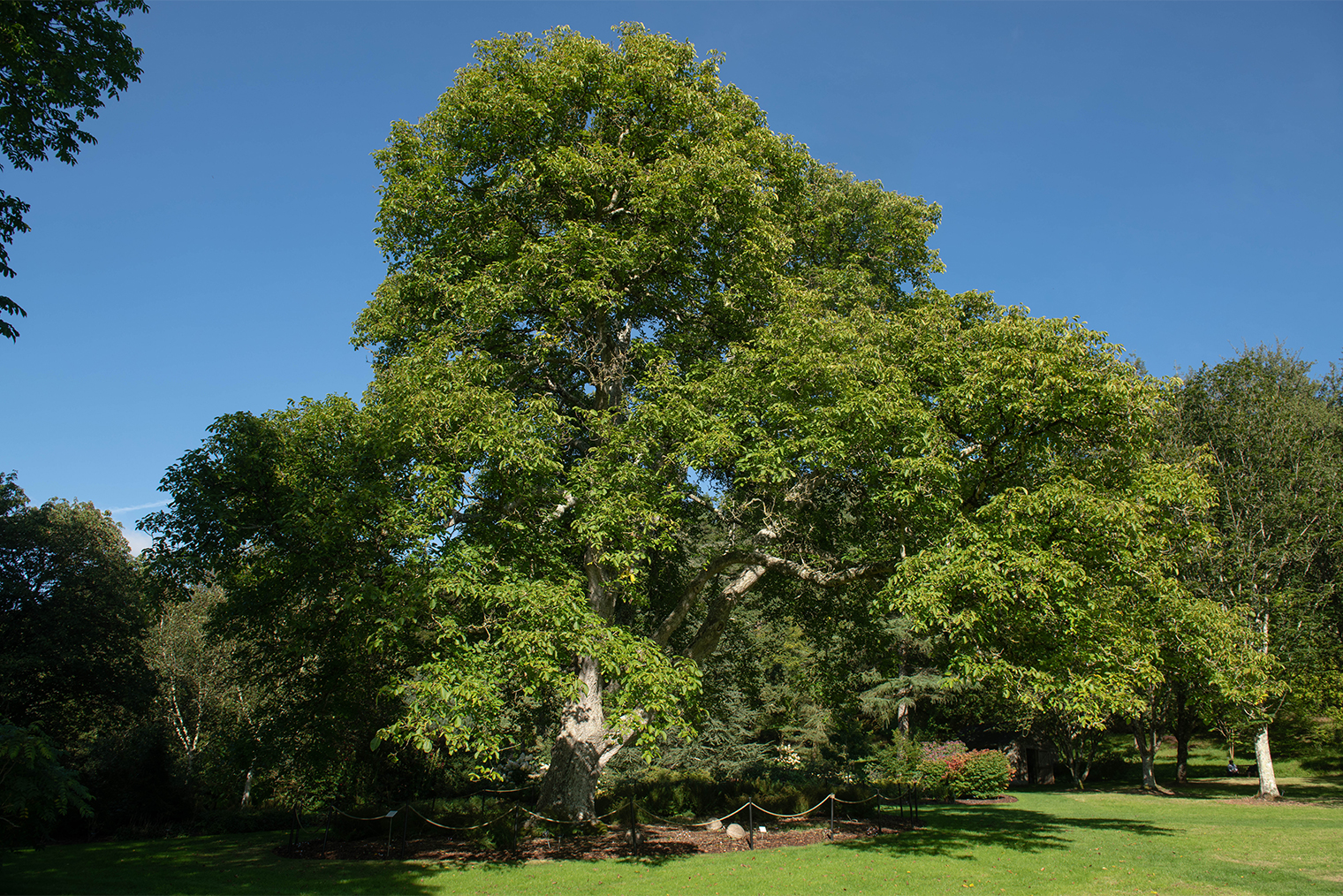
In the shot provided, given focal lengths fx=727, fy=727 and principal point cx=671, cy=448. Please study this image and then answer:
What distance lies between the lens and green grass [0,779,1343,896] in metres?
10.6

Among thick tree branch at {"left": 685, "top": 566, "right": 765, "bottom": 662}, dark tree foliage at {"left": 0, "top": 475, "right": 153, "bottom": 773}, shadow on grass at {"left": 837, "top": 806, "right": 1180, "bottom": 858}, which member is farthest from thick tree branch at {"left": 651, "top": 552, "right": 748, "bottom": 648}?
dark tree foliage at {"left": 0, "top": 475, "right": 153, "bottom": 773}

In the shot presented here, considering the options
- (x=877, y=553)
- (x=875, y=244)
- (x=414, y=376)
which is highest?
(x=875, y=244)

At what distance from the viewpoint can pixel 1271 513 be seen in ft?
79.7

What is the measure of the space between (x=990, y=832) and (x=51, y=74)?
2128 cm

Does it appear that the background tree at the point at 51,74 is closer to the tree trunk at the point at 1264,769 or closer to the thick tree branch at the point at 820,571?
the thick tree branch at the point at 820,571

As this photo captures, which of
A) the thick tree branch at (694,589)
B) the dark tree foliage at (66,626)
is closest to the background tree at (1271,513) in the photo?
the thick tree branch at (694,589)

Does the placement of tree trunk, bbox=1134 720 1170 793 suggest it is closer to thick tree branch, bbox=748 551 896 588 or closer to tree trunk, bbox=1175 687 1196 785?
tree trunk, bbox=1175 687 1196 785

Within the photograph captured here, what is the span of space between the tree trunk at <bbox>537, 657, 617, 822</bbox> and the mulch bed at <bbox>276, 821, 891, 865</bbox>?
1.95 feet

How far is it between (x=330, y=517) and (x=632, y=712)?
5453 mm

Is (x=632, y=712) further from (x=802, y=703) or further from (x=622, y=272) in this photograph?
(x=802, y=703)

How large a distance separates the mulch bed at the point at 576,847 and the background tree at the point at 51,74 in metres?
10.8

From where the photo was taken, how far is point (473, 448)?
11.6 m

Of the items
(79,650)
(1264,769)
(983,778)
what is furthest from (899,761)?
(79,650)

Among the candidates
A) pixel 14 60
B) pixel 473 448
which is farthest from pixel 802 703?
pixel 14 60
